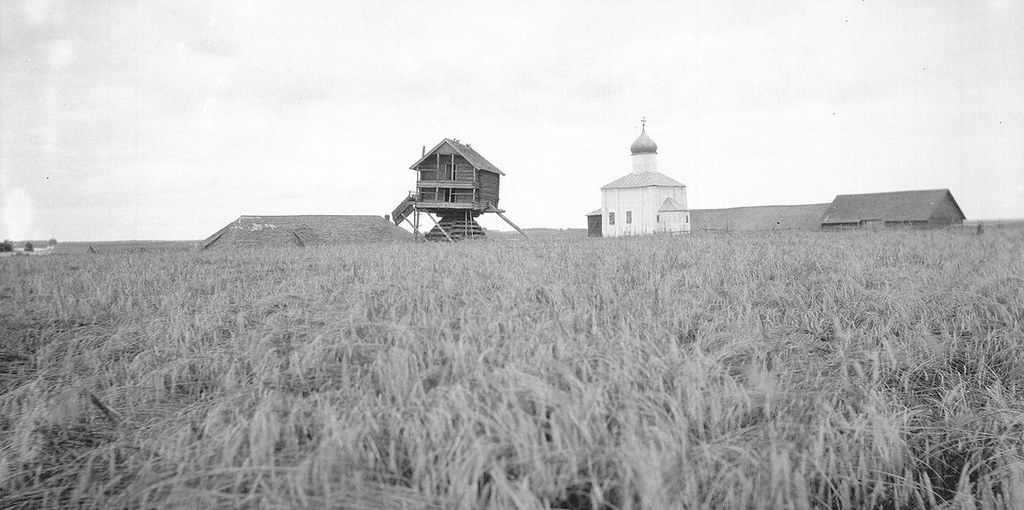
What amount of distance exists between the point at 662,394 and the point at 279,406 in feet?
6.16

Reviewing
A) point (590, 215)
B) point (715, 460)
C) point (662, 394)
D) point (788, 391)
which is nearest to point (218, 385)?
point (662, 394)

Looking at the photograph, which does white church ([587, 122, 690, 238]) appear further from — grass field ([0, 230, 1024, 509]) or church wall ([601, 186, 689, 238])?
grass field ([0, 230, 1024, 509])

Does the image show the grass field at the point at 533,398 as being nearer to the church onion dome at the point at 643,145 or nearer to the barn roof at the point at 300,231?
the barn roof at the point at 300,231

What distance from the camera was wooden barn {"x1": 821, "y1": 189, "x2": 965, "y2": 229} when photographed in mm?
47156

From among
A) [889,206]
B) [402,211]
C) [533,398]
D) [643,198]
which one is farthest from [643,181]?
[533,398]

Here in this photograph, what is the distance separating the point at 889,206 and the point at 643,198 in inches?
884

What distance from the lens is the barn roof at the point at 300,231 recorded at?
33.6 meters

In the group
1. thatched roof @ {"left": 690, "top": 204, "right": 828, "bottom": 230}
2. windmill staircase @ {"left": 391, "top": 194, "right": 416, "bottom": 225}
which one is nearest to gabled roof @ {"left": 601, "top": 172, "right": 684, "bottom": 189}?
thatched roof @ {"left": 690, "top": 204, "right": 828, "bottom": 230}

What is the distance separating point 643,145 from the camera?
46.6 m

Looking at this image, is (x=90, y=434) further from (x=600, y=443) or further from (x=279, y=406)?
(x=600, y=443)

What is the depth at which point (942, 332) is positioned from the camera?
4.62m

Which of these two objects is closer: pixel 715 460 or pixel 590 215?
pixel 715 460

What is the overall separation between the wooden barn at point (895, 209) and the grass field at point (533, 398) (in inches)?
1929

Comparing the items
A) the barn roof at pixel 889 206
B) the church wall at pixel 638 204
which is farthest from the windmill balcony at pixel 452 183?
the barn roof at pixel 889 206
